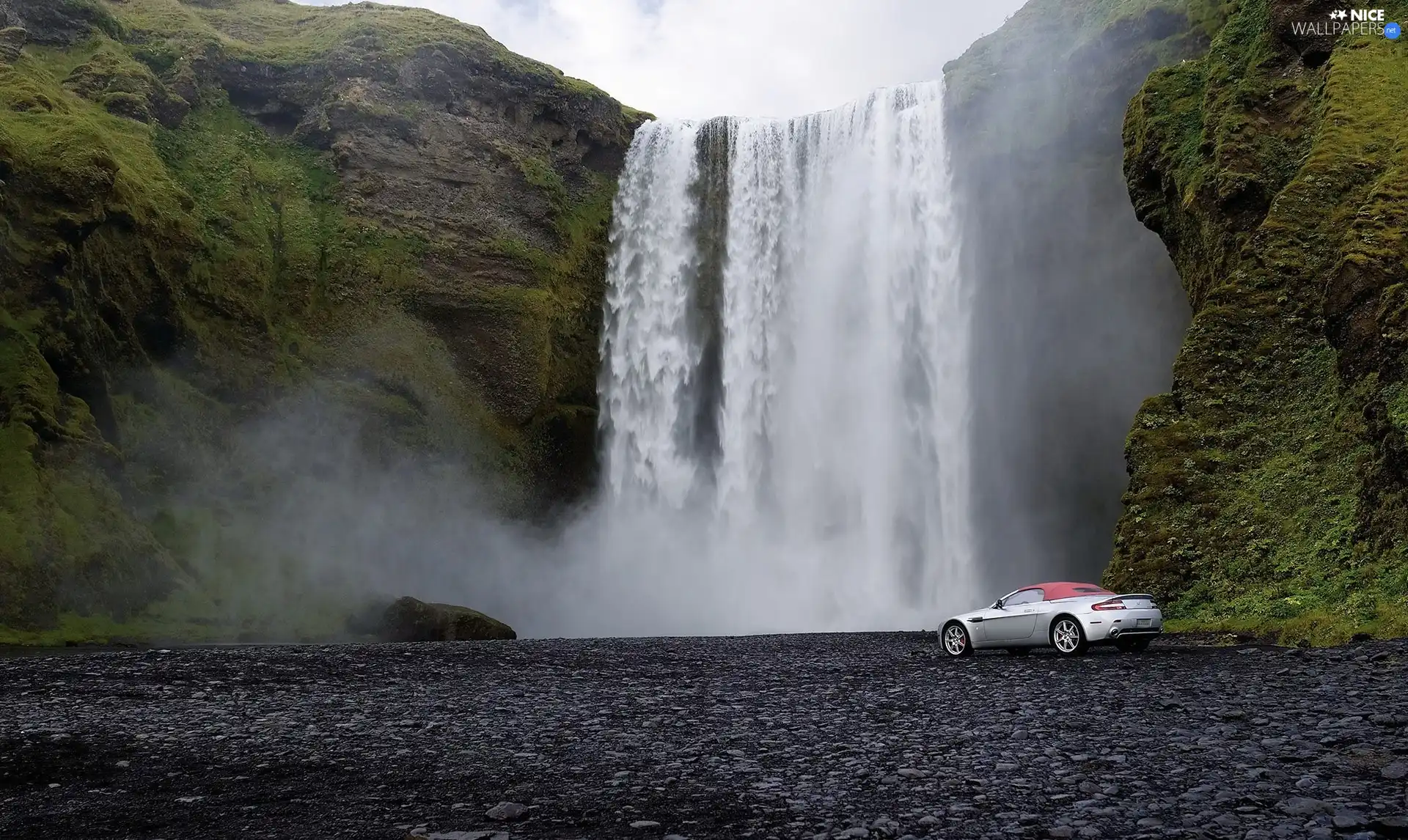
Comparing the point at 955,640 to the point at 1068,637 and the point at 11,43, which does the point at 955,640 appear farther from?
the point at 11,43

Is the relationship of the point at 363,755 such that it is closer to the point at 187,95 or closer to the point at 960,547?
the point at 960,547

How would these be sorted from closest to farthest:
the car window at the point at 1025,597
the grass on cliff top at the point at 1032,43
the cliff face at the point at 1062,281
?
the car window at the point at 1025,597 < the cliff face at the point at 1062,281 < the grass on cliff top at the point at 1032,43

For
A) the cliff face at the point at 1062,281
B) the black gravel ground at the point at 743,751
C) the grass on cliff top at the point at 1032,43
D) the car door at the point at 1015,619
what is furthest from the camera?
the grass on cliff top at the point at 1032,43

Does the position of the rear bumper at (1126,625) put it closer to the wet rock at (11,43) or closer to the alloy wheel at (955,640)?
the alloy wheel at (955,640)

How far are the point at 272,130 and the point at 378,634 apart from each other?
100 ft

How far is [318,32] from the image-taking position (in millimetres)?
56438

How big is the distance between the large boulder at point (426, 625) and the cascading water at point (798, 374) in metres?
10.0

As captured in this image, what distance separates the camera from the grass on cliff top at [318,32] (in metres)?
51.8

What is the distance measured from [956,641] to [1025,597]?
5.43 feet

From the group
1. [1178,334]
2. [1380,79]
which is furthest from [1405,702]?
[1178,334]

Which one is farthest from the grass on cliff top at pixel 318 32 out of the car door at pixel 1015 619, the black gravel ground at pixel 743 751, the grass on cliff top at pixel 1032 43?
the car door at pixel 1015 619

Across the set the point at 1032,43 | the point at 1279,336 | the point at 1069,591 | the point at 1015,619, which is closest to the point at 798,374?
the point at 1032,43

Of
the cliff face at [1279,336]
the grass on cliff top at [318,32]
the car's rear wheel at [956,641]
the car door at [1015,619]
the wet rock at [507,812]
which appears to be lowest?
the wet rock at [507,812]

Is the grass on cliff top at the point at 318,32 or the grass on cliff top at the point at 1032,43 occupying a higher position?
the grass on cliff top at the point at 318,32
